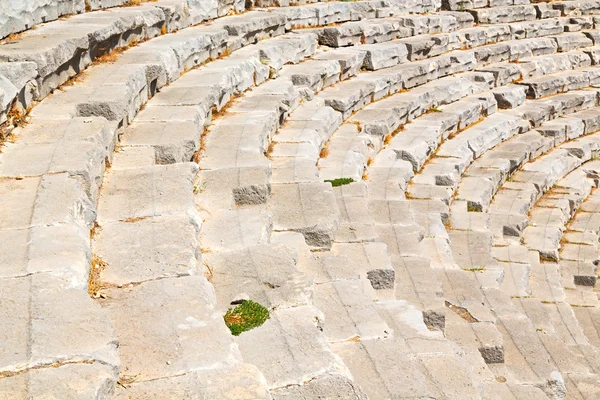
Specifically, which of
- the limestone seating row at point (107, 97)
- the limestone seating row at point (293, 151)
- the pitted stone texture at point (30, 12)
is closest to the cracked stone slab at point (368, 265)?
the limestone seating row at point (293, 151)

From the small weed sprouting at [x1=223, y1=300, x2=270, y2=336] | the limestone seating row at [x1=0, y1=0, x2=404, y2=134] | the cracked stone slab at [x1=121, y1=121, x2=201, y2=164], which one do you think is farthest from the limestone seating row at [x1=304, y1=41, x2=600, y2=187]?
the small weed sprouting at [x1=223, y1=300, x2=270, y2=336]

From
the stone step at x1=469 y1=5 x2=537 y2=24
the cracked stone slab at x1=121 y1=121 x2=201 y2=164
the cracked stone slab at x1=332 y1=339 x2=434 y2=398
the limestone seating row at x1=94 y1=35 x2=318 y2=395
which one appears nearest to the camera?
the limestone seating row at x1=94 y1=35 x2=318 y2=395

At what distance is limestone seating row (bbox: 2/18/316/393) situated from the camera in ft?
11.1

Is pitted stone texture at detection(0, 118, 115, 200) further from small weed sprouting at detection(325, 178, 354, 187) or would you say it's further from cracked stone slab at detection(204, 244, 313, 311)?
small weed sprouting at detection(325, 178, 354, 187)

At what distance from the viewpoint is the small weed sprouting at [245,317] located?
14.8 ft

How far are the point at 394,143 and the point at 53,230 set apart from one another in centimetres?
751

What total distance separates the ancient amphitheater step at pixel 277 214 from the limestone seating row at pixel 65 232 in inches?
0.7

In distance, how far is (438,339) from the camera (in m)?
5.45

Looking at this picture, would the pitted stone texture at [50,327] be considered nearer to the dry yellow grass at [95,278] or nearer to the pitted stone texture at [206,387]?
the pitted stone texture at [206,387]

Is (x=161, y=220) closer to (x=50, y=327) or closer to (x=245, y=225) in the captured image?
(x=245, y=225)

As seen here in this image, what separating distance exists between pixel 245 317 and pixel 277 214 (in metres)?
2.21

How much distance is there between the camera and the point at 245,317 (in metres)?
4.64

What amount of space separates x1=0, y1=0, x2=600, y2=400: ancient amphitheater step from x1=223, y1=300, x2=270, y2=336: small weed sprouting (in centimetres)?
1

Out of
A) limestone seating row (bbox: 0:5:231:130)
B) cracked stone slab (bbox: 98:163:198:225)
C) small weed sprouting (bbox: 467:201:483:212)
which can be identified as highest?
limestone seating row (bbox: 0:5:231:130)
